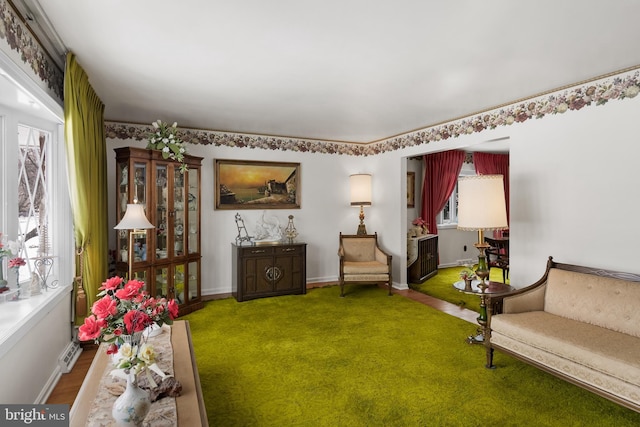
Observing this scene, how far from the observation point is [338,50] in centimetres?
256

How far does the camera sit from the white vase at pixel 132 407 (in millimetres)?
1466

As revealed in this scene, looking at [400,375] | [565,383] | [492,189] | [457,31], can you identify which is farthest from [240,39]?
[565,383]

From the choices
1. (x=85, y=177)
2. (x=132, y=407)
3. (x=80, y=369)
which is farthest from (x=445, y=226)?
(x=132, y=407)

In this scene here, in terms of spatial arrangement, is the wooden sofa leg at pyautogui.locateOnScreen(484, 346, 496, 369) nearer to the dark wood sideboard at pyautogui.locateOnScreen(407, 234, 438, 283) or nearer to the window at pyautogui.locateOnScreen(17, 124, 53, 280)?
the dark wood sideboard at pyautogui.locateOnScreen(407, 234, 438, 283)

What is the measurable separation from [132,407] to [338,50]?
2.46 m

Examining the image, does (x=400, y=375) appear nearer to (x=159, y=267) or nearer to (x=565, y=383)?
(x=565, y=383)

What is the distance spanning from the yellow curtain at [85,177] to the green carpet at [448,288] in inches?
171

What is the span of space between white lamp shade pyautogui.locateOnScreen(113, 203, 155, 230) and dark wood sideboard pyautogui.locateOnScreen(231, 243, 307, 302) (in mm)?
1717

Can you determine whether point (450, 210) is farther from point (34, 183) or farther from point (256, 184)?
point (34, 183)

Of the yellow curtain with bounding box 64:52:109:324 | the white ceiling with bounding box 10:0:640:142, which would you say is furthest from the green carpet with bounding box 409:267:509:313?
the yellow curtain with bounding box 64:52:109:324

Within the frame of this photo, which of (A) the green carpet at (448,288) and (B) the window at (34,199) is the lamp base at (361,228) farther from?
(B) the window at (34,199)

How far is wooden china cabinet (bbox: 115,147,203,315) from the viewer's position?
4156 millimetres

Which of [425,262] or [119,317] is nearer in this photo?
[119,317]

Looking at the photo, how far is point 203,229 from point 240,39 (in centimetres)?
338
